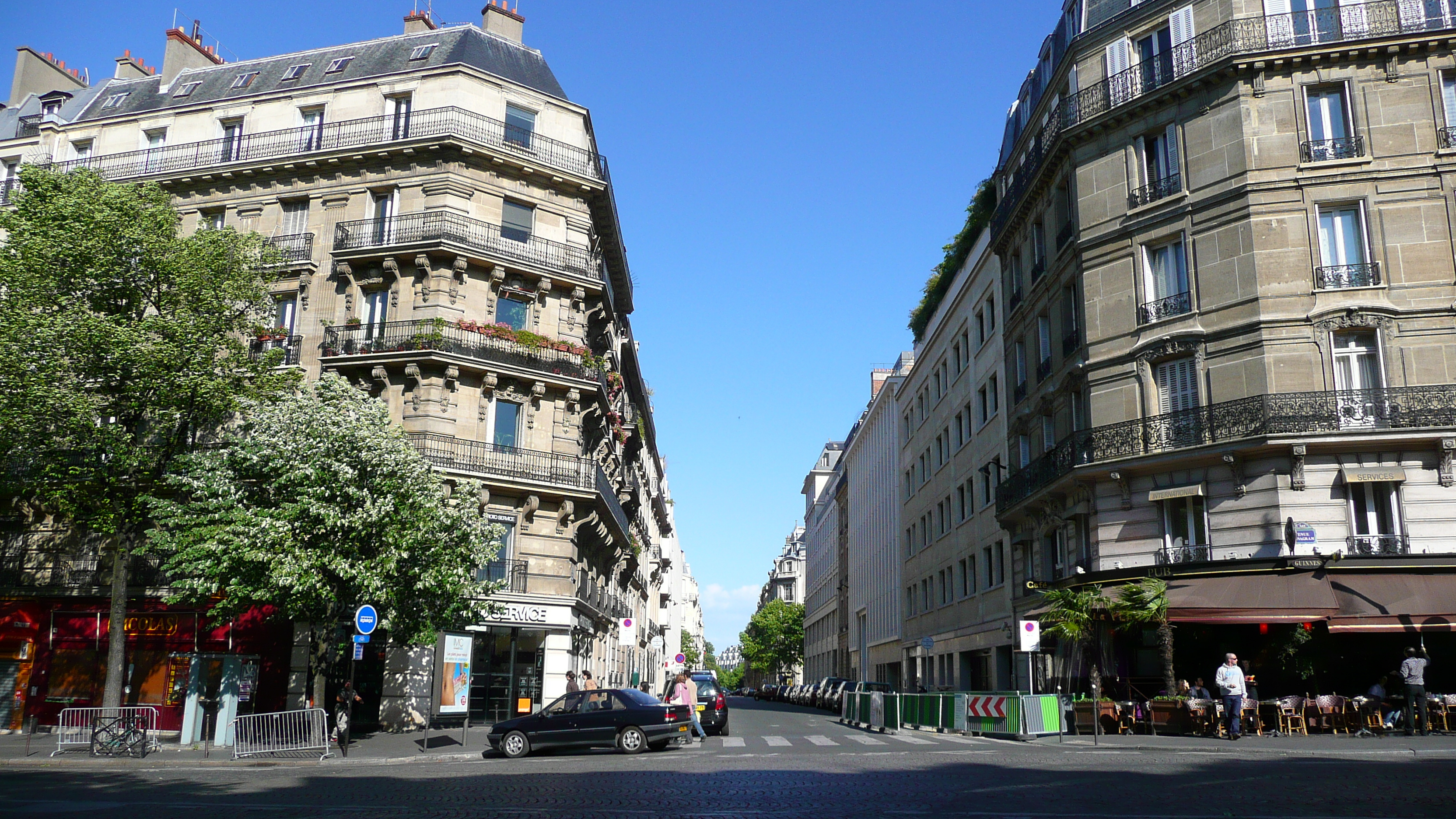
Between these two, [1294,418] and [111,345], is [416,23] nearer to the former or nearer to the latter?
[111,345]

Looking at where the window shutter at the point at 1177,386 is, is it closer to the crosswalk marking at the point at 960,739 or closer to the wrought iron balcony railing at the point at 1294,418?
the wrought iron balcony railing at the point at 1294,418

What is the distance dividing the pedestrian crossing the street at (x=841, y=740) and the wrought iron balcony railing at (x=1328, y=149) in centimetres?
1627

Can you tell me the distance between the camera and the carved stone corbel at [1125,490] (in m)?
27.2

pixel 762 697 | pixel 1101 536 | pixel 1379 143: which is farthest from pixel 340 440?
pixel 762 697

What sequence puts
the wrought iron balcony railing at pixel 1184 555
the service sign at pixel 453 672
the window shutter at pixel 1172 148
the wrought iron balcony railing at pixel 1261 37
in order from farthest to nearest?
the window shutter at pixel 1172 148, the wrought iron balcony railing at pixel 1261 37, the wrought iron balcony railing at pixel 1184 555, the service sign at pixel 453 672

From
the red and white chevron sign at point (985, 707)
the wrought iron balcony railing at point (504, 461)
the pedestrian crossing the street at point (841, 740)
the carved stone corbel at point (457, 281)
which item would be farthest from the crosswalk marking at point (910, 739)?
the carved stone corbel at point (457, 281)

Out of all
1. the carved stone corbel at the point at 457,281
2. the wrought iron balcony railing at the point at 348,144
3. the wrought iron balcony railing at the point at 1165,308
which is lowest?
the wrought iron balcony railing at the point at 1165,308

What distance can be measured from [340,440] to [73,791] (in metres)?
11.3

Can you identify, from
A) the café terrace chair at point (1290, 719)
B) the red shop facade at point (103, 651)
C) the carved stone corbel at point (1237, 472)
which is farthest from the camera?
the red shop facade at point (103, 651)

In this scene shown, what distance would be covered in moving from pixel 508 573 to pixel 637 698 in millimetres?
11399

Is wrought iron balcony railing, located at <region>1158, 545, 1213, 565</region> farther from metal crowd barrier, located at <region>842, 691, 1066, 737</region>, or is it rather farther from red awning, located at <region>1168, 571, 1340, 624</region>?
metal crowd barrier, located at <region>842, 691, 1066, 737</region>

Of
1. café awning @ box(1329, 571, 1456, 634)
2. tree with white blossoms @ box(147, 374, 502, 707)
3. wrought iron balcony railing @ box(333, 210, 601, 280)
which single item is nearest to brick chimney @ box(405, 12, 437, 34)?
wrought iron balcony railing @ box(333, 210, 601, 280)

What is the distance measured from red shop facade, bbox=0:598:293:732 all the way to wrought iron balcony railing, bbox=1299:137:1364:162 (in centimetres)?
2910

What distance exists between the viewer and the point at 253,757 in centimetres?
2014
